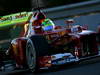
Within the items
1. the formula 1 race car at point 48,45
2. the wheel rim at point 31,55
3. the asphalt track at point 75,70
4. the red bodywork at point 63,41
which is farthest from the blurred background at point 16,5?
the wheel rim at point 31,55

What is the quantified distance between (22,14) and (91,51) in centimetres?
197

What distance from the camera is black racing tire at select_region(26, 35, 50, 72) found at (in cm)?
1038

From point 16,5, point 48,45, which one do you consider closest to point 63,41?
point 48,45

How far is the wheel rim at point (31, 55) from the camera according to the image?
412 inches

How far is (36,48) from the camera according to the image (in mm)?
10359

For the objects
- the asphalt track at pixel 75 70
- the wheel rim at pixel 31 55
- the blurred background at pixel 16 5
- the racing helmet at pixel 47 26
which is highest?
the blurred background at pixel 16 5

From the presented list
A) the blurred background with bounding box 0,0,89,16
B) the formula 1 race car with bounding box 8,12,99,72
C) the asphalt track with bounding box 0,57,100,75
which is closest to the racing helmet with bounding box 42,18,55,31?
the formula 1 race car with bounding box 8,12,99,72

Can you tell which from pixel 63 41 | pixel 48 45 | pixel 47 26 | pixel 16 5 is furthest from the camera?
pixel 16 5

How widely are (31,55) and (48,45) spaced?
0.44 meters

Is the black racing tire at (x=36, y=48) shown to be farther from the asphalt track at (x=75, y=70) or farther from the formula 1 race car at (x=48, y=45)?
the asphalt track at (x=75, y=70)

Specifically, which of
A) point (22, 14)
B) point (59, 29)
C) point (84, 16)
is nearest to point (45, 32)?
point (59, 29)

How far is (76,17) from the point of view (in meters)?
16.9

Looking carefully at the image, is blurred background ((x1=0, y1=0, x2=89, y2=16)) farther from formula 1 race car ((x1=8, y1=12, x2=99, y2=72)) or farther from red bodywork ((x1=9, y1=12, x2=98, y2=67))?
red bodywork ((x1=9, y1=12, x2=98, y2=67))

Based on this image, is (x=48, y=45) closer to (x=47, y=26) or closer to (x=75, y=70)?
(x=75, y=70)
